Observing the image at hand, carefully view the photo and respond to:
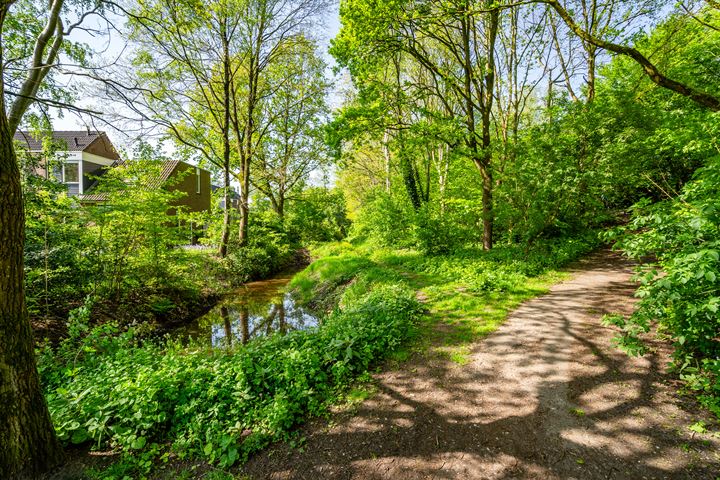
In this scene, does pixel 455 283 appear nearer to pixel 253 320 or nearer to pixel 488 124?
pixel 488 124

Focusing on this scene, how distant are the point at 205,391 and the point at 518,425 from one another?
366 cm

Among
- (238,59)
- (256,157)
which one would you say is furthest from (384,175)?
(238,59)

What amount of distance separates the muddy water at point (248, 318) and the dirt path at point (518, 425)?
4714mm

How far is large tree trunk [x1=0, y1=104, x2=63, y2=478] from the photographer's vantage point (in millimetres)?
2564

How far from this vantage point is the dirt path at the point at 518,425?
264cm

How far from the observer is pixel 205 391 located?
3695 millimetres

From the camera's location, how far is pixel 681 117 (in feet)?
27.9

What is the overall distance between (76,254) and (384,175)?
19.0 m

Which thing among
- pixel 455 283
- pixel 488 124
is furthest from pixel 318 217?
pixel 455 283

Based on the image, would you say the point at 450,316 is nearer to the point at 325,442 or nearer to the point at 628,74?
the point at 325,442

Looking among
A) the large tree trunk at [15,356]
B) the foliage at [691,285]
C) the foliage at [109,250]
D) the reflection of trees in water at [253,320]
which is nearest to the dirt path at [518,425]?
the foliage at [691,285]

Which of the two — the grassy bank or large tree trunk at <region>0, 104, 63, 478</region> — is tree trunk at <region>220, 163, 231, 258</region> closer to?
the grassy bank

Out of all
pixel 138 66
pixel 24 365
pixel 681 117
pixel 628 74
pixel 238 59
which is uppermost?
pixel 238 59

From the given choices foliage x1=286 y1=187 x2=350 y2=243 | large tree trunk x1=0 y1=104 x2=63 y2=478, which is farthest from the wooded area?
foliage x1=286 y1=187 x2=350 y2=243
